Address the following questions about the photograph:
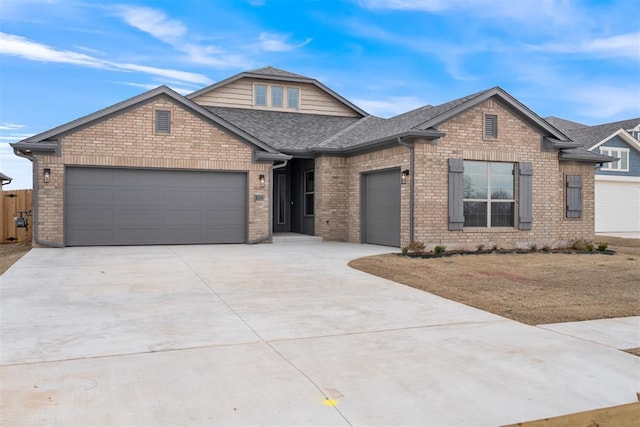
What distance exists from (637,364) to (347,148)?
13182mm

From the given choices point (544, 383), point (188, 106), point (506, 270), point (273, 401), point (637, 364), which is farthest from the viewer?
point (188, 106)

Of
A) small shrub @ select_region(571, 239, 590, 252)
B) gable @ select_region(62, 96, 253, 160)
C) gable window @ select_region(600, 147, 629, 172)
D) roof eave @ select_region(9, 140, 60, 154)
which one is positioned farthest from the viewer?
gable window @ select_region(600, 147, 629, 172)

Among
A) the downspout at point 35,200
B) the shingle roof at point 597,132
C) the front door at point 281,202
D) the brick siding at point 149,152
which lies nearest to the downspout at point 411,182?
the brick siding at point 149,152

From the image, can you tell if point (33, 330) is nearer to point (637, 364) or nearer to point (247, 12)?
point (637, 364)

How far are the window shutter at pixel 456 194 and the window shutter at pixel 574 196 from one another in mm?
4695

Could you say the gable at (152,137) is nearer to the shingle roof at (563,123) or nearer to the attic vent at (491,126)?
the attic vent at (491,126)

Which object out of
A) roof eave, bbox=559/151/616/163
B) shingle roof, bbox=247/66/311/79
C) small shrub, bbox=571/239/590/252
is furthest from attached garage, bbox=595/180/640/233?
shingle roof, bbox=247/66/311/79

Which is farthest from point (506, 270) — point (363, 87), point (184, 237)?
point (363, 87)

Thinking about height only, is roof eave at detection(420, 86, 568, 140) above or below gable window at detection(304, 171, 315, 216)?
above

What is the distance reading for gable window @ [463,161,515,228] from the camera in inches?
591

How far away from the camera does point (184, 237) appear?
52.1 ft

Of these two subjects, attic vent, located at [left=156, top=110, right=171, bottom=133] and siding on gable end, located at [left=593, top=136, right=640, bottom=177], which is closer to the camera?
attic vent, located at [left=156, top=110, right=171, bottom=133]

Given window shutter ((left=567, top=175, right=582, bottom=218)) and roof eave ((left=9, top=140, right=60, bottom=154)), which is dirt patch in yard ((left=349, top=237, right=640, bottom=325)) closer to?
window shutter ((left=567, top=175, right=582, bottom=218))

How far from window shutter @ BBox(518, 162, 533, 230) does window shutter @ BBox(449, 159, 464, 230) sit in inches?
82.4
